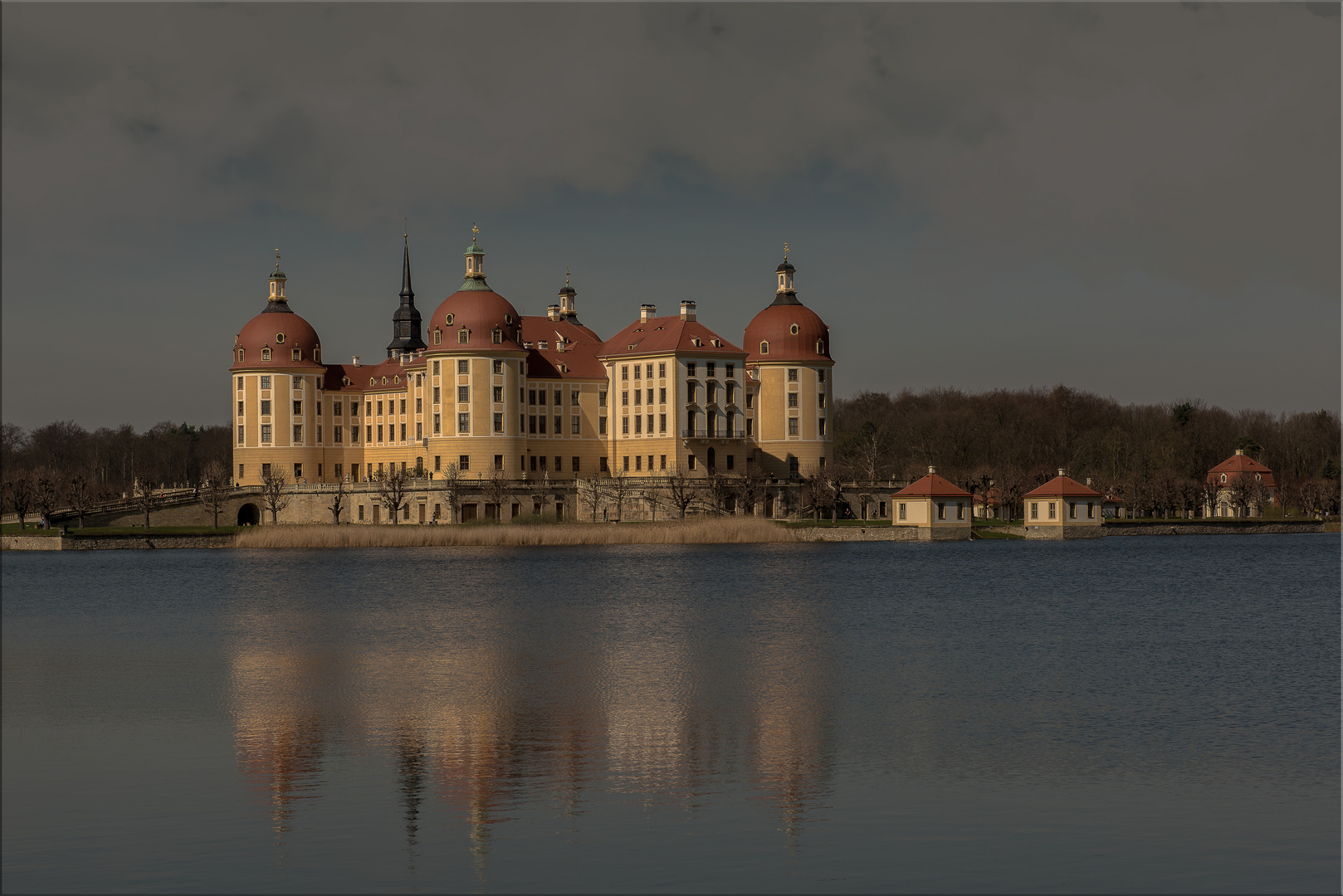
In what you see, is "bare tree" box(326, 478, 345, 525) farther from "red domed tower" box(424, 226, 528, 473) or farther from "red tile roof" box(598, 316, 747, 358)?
"red tile roof" box(598, 316, 747, 358)

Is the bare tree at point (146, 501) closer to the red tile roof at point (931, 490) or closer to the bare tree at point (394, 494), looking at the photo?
the bare tree at point (394, 494)

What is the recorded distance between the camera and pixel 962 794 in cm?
1892

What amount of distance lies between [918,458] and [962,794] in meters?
116

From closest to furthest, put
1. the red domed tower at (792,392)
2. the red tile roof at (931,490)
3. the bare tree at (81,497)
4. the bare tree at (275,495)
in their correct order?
the bare tree at (81,497), the red tile roof at (931,490), the bare tree at (275,495), the red domed tower at (792,392)

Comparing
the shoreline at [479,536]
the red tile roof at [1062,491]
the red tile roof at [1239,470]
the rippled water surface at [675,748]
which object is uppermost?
the red tile roof at [1239,470]

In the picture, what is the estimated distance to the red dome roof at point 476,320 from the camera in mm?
107062

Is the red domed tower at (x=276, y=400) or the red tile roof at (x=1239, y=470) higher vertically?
the red domed tower at (x=276, y=400)

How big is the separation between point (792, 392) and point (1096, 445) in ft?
115

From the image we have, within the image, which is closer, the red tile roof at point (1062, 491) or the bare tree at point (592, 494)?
the red tile roof at point (1062, 491)

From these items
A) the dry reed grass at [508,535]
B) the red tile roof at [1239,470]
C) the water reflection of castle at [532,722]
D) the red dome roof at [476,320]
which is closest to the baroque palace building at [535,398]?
the red dome roof at [476,320]

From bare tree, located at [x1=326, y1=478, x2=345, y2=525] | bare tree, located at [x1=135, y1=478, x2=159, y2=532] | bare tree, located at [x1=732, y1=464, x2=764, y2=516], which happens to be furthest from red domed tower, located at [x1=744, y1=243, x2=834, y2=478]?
bare tree, located at [x1=135, y1=478, x2=159, y2=532]

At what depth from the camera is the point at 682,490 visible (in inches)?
4040

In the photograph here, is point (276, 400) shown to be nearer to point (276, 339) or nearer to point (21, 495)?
point (276, 339)

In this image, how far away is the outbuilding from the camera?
324ft
